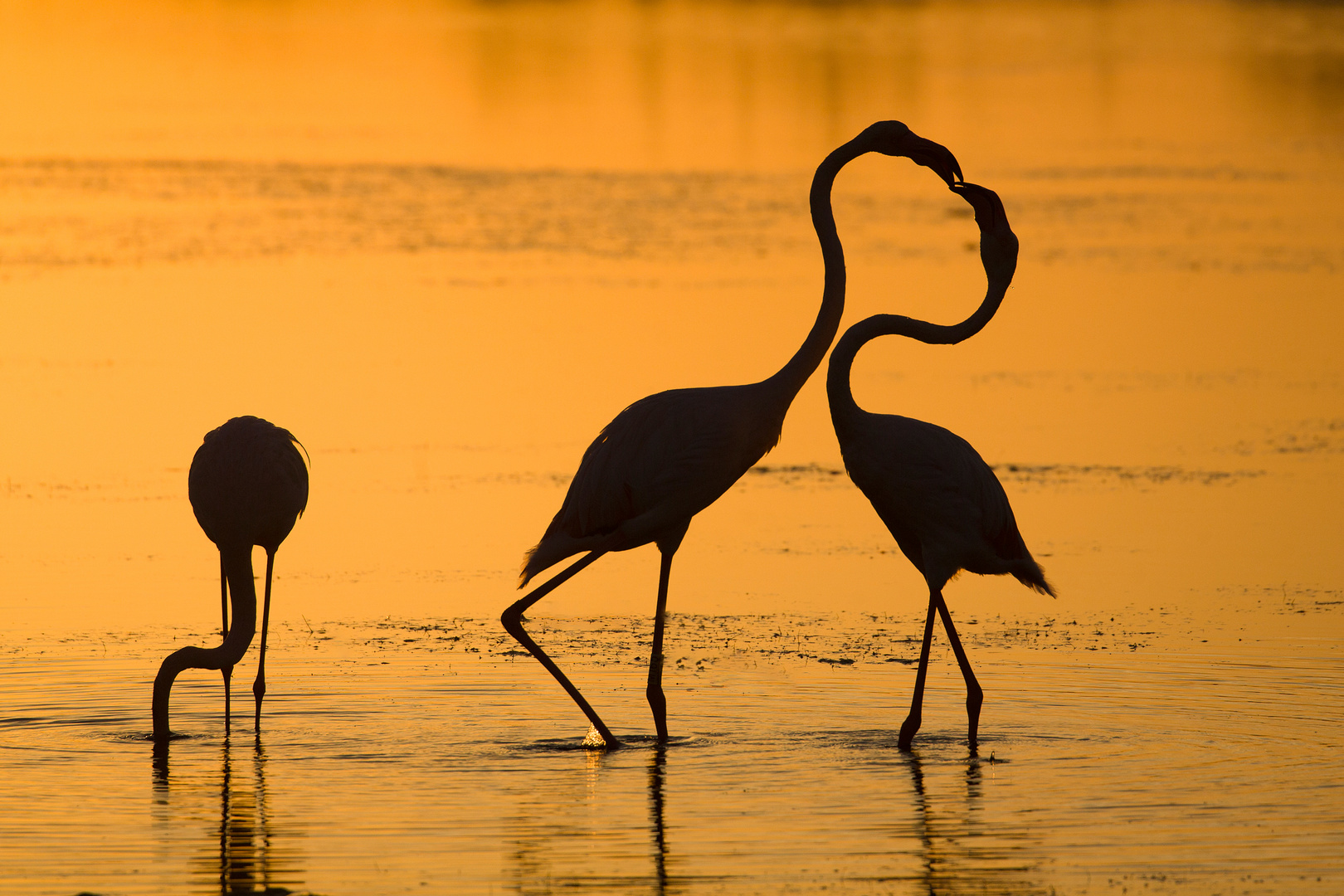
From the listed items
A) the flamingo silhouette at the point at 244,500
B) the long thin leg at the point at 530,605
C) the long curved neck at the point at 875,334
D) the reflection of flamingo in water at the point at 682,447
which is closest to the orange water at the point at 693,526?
the long thin leg at the point at 530,605

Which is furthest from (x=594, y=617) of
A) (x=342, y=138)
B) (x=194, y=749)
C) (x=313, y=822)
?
(x=342, y=138)

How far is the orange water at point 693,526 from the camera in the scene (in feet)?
28.6

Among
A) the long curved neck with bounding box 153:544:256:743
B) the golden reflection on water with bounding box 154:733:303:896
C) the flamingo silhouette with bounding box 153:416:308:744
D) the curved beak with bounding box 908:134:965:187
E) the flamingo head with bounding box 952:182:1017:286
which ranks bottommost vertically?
the golden reflection on water with bounding box 154:733:303:896

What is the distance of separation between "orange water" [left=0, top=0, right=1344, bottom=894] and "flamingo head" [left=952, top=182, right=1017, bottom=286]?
221 cm

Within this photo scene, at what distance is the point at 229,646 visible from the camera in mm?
10359

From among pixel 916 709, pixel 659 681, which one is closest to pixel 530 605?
pixel 659 681

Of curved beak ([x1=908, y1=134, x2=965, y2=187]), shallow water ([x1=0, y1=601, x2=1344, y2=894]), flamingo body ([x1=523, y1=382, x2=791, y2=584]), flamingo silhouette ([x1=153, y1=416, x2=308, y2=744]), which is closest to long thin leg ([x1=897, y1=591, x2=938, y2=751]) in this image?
shallow water ([x1=0, y1=601, x2=1344, y2=894])

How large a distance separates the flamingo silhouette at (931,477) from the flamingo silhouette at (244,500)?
285cm

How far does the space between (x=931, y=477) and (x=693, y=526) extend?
5194 mm

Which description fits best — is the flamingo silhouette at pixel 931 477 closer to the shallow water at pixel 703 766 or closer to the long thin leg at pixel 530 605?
the shallow water at pixel 703 766

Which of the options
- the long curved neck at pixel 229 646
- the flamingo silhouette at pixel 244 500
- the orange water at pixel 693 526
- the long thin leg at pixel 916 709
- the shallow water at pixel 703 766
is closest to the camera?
the shallow water at pixel 703 766

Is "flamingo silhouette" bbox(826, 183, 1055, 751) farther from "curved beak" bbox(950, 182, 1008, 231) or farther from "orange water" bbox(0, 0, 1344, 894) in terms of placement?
"orange water" bbox(0, 0, 1344, 894)

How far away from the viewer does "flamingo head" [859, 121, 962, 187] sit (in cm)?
1016

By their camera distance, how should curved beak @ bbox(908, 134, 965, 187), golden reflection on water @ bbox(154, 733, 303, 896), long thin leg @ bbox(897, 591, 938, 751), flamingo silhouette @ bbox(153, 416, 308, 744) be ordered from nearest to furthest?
golden reflection on water @ bbox(154, 733, 303, 896) → long thin leg @ bbox(897, 591, 938, 751) → curved beak @ bbox(908, 134, 965, 187) → flamingo silhouette @ bbox(153, 416, 308, 744)
